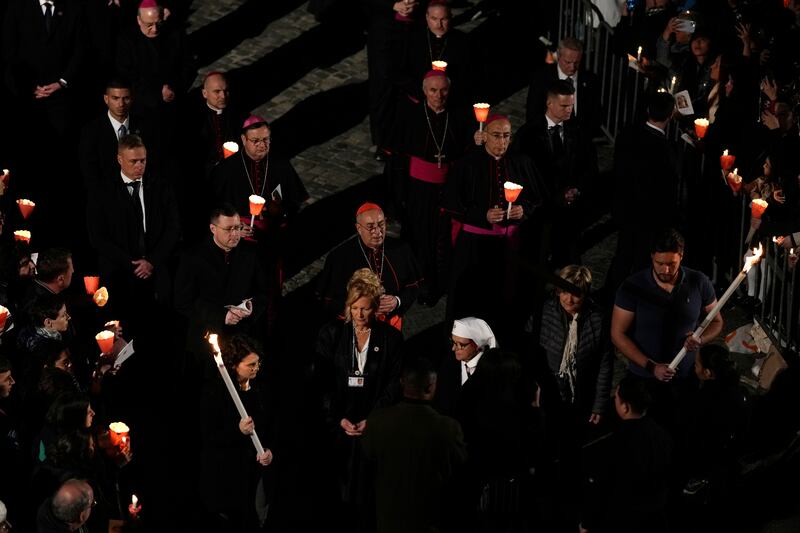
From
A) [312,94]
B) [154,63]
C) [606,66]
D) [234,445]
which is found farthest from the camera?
[312,94]

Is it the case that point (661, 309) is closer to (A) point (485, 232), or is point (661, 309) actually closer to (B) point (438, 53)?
(A) point (485, 232)

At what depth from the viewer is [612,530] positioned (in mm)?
10953

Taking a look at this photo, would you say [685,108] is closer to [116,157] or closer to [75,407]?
[116,157]

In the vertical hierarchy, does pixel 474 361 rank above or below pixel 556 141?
above

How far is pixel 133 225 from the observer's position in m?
13.8

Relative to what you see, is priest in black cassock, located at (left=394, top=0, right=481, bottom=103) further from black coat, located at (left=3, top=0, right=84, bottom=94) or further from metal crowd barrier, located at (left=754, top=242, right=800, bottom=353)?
metal crowd barrier, located at (left=754, top=242, right=800, bottom=353)

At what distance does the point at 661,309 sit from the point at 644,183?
210 centimetres

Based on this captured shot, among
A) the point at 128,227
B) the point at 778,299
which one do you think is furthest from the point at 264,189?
the point at 778,299

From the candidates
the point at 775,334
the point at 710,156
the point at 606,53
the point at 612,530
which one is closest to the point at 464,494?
the point at 612,530

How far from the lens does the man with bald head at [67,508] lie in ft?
32.4

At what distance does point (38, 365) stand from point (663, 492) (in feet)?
14.3

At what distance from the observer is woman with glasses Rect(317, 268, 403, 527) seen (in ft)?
39.3

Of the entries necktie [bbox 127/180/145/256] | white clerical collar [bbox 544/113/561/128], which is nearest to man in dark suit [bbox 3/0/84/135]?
necktie [bbox 127/180/145/256]

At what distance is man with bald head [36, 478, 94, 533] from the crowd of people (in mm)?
20
